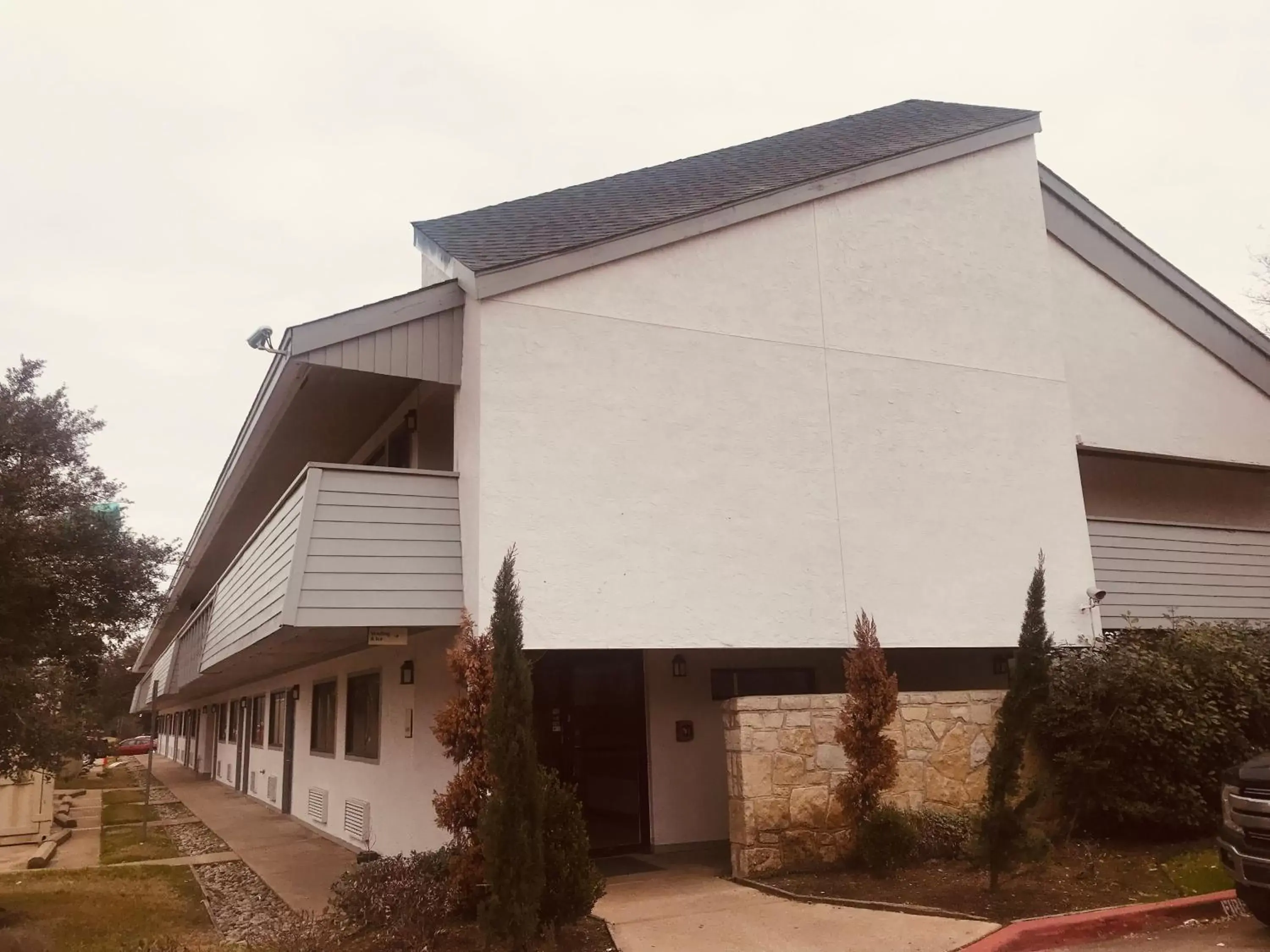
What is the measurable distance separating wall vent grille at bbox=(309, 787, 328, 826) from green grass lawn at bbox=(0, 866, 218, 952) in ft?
9.18

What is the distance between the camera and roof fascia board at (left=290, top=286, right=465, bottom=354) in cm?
852

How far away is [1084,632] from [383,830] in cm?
857

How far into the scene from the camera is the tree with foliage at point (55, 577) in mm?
8383

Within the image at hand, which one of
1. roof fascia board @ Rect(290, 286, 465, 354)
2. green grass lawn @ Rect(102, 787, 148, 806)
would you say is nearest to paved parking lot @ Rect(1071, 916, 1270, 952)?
roof fascia board @ Rect(290, 286, 465, 354)

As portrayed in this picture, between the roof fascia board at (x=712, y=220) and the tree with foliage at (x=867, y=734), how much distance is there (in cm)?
455

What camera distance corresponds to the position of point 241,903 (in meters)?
9.76

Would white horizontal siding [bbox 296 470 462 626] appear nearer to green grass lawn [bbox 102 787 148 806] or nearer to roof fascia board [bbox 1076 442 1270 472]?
roof fascia board [bbox 1076 442 1270 472]

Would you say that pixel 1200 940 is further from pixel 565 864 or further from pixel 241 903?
pixel 241 903

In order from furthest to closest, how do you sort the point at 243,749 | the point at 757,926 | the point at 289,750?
1. the point at 243,749
2. the point at 289,750
3. the point at 757,926

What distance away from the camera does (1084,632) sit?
11.0 meters

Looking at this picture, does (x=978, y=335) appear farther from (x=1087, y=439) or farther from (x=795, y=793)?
(x=795, y=793)

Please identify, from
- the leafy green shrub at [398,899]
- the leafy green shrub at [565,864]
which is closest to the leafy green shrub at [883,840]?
the leafy green shrub at [565,864]

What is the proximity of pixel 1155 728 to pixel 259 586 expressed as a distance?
9.15m

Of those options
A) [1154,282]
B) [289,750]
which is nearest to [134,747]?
[289,750]
